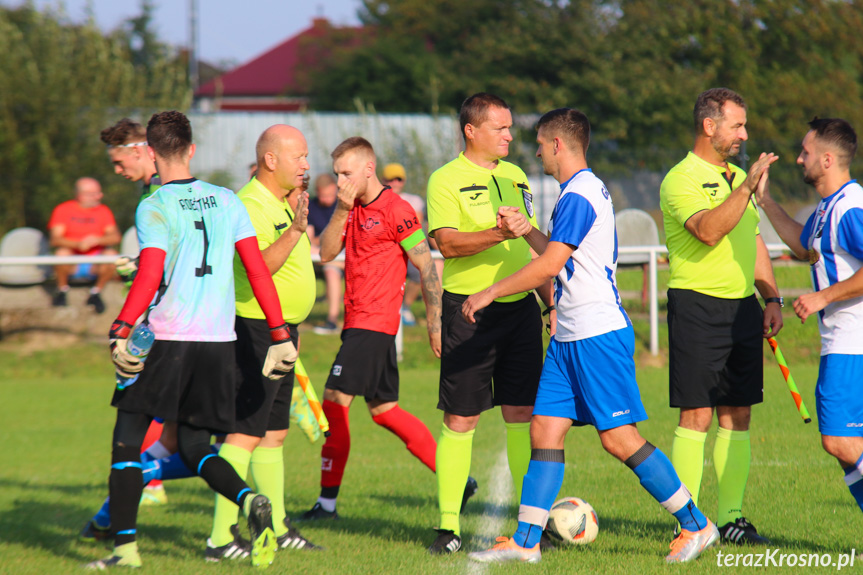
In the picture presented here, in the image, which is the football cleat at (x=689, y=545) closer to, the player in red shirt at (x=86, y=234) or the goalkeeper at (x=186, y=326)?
the goalkeeper at (x=186, y=326)

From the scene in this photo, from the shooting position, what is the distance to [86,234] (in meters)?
12.4

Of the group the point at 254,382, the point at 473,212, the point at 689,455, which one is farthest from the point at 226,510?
the point at 689,455

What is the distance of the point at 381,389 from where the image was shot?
580 centimetres

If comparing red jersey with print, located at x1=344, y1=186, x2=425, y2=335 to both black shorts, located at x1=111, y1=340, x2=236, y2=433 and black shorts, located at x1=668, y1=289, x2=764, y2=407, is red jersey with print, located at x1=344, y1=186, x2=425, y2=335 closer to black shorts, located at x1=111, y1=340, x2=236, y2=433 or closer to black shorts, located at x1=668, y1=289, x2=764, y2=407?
black shorts, located at x1=111, y1=340, x2=236, y2=433

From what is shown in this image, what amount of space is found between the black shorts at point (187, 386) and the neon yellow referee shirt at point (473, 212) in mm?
1369

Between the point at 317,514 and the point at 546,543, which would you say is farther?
the point at 317,514

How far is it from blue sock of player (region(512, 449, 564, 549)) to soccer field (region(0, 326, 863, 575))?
0.17m

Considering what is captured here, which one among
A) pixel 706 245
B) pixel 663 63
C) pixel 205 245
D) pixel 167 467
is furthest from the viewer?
pixel 663 63

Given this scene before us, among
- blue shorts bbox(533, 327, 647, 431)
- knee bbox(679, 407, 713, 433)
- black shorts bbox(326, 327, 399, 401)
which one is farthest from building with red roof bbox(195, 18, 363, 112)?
blue shorts bbox(533, 327, 647, 431)

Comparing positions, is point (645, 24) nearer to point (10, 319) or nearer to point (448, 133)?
point (448, 133)

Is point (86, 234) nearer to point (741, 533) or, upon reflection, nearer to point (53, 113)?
point (53, 113)

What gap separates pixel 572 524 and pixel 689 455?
0.79 metres

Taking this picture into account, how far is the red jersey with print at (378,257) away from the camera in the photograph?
18.4 ft

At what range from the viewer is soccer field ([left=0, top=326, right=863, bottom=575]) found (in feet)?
15.4
